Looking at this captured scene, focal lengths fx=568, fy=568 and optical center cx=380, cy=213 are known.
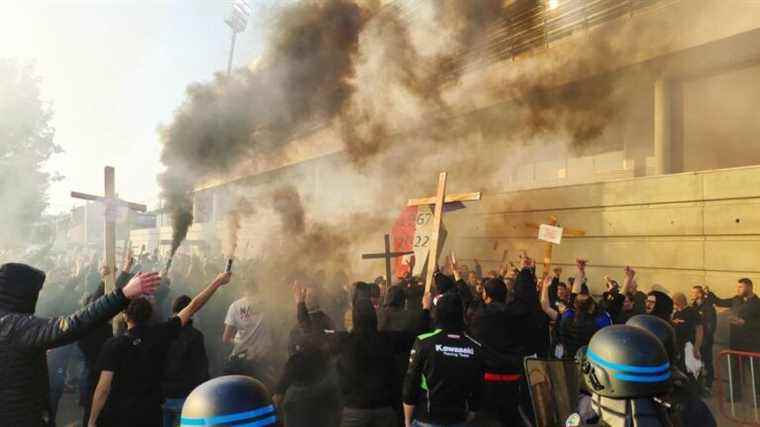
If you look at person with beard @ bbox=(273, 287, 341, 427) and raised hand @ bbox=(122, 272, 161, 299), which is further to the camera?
person with beard @ bbox=(273, 287, 341, 427)

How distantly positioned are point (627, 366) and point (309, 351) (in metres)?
3.00

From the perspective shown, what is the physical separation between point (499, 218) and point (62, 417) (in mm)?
11388

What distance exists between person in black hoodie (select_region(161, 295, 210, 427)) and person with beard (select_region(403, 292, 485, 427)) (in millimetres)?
1863

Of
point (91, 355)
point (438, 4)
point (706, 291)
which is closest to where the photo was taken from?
point (91, 355)

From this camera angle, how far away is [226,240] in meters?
22.2

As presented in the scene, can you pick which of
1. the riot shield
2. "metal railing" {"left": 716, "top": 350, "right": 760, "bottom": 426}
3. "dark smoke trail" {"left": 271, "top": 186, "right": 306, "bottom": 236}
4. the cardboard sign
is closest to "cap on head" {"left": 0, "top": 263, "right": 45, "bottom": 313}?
the riot shield

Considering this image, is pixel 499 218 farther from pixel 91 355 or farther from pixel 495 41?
pixel 91 355

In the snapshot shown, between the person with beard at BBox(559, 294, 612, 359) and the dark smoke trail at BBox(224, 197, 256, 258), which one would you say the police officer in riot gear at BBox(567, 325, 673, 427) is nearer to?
the person with beard at BBox(559, 294, 612, 359)

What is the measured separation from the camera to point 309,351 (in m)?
4.70

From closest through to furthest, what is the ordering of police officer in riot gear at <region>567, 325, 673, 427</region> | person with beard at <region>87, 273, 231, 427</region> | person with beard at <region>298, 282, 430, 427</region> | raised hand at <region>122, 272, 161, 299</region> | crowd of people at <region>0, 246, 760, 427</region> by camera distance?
police officer in riot gear at <region>567, 325, 673, 427</region>
raised hand at <region>122, 272, 161, 299</region>
crowd of people at <region>0, 246, 760, 427</region>
person with beard at <region>87, 273, 231, 427</region>
person with beard at <region>298, 282, 430, 427</region>

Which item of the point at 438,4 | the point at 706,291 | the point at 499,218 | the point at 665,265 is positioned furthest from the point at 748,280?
the point at 438,4

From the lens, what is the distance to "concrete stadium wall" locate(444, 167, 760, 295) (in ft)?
32.8

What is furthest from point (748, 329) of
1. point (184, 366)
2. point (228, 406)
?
point (228, 406)

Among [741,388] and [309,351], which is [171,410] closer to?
[309,351]
